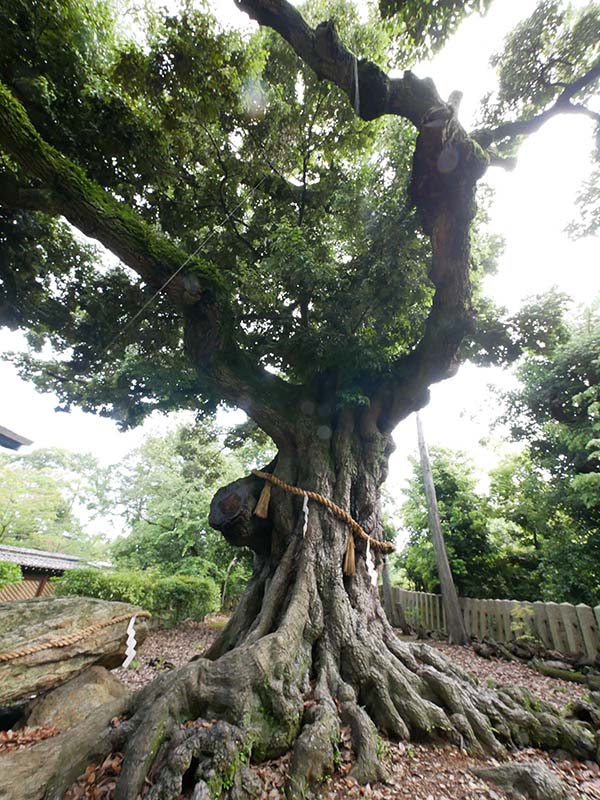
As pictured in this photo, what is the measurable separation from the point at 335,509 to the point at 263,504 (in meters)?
0.93

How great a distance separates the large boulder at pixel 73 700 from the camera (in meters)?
2.88

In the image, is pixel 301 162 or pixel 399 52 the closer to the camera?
pixel 399 52

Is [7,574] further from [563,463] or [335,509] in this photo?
[563,463]

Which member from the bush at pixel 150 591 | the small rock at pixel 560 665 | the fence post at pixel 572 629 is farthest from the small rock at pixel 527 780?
the bush at pixel 150 591

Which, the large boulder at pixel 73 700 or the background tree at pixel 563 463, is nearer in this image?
the large boulder at pixel 73 700

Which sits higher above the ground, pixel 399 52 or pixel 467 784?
pixel 399 52

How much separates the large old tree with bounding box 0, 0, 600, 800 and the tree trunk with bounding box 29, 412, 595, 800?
0.02 metres

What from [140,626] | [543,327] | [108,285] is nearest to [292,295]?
[108,285]

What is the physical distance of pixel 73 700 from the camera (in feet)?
10.0

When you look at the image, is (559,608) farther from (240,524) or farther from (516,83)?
(516,83)

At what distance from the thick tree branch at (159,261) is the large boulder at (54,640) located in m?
2.91

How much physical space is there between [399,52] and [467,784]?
27.9ft

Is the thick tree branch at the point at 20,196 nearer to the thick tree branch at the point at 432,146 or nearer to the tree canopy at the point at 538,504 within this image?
the thick tree branch at the point at 432,146

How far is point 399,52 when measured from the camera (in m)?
5.39
